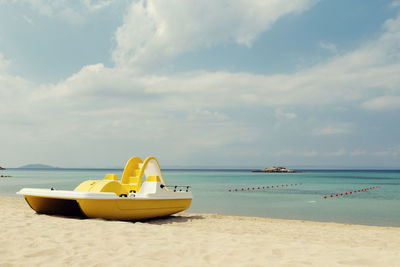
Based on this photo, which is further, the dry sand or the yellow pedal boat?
the yellow pedal boat

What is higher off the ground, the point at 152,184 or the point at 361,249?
the point at 152,184

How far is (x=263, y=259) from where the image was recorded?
4891 mm

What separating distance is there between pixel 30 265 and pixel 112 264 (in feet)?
3.66

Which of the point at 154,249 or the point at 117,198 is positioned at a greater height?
the point at 117,198

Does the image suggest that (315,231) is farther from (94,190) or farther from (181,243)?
(94,190)

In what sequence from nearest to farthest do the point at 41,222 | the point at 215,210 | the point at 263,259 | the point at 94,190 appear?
the point at 263,259 < the point at 41,222 < the point at 94,190 < the point at 215,210

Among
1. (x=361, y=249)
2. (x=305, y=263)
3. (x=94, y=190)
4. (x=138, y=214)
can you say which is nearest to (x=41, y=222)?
(x=94, y=190)

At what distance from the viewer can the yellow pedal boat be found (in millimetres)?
9602

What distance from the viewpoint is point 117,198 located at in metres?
9.96

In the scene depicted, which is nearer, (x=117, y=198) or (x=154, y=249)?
(x=154, y=249)

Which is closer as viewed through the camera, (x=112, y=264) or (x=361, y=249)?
(x=112, y=264)

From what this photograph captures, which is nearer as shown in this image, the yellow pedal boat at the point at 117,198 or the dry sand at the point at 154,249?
Result: the dry sand at the point at 154,249

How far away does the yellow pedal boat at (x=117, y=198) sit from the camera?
960 cm

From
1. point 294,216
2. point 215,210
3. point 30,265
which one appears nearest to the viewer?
point 30,265
